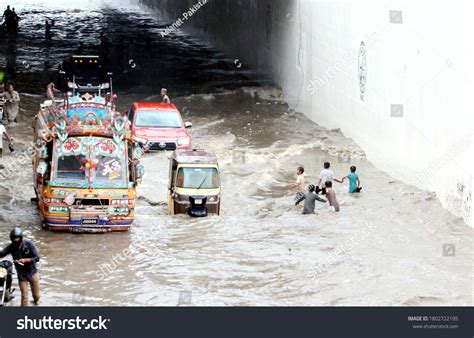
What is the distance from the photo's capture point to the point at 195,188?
80.8 ft

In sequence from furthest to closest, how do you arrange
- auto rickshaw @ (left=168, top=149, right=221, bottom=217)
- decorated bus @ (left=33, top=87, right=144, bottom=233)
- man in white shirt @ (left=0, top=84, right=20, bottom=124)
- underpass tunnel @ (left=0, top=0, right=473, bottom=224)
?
1. man in white shirt @ (left=0, top=84, right=20, bottom=124)
2. auto rickshaw @ (left=168, top=149, right=221, bottom=217)
3. underpass tunnel @ (left=0, top=0, right=473, bottom=224)
4. decorated bus @ (left=33, top=87, right=144, bottom=233)

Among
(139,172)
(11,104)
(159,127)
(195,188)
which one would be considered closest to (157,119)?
(159,127)

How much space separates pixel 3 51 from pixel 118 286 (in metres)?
34.5

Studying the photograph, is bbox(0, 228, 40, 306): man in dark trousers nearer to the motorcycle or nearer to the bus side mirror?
the motorcycle

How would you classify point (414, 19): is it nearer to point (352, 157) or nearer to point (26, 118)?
point (352, 157)

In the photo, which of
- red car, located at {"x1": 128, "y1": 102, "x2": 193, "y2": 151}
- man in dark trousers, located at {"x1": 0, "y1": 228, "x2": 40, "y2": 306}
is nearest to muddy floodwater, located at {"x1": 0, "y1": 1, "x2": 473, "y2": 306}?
red car, located at {"x1": 128, "y1": 102, "x2": 193, "y2": 151}

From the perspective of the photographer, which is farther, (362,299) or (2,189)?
(2,189)

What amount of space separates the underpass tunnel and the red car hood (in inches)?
200

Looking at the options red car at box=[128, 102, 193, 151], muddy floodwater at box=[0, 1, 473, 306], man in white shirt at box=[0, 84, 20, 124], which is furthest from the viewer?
man in white shirt at box=[0, 84, 20, 124]

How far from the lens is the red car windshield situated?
105 ft

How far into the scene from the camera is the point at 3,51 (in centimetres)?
5178
